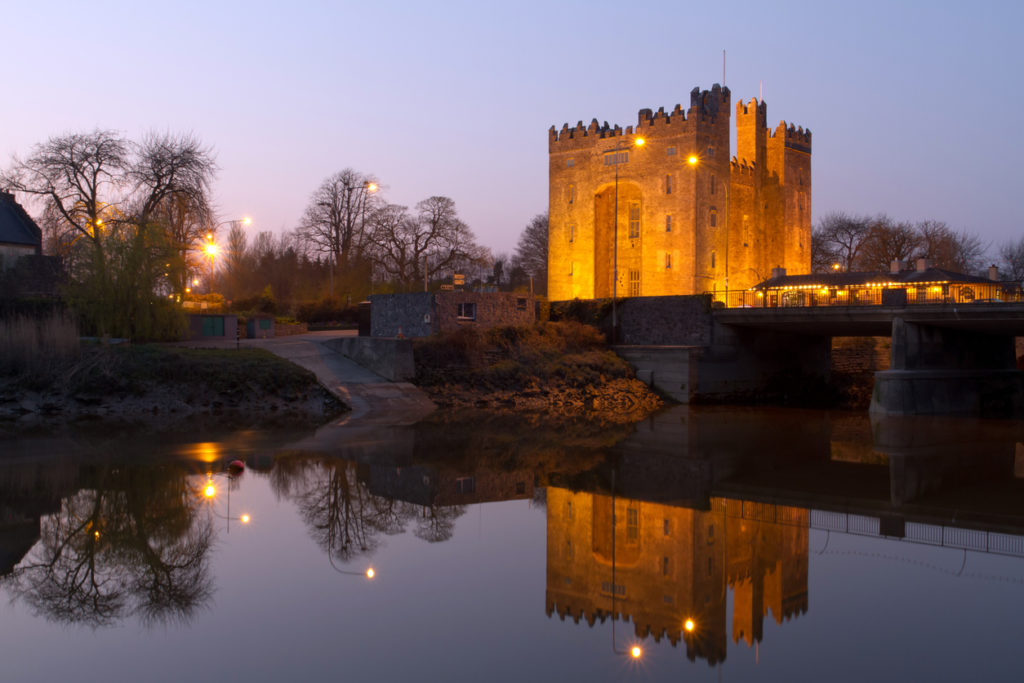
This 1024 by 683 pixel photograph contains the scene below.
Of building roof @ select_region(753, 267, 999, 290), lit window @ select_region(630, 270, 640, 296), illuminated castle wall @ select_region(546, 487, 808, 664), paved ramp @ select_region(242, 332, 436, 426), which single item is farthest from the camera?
lit window @ select_region(630, 270, 640, 296)

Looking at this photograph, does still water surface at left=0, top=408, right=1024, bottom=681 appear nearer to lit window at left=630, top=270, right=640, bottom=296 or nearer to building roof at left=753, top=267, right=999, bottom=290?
building roof at left=753, top=267, right=999, bottom=290

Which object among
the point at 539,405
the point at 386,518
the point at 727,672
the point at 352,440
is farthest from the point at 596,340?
the point at 727,672

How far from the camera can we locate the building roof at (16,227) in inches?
1987

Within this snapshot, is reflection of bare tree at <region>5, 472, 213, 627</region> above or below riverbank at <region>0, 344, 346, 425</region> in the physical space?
below

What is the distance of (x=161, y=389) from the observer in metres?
26.7

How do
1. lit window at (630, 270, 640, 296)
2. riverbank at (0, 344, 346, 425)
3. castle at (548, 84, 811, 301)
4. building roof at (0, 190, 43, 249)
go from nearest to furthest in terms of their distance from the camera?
riverbank at (0, 344, 346, 425) < building roof at (0, 190, 43, 249) < castle at (548, 84, 811, 301) < lit window at (630, 270, 640, 296)

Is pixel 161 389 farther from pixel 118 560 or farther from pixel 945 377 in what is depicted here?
pixel 945 377

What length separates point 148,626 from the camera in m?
8.00

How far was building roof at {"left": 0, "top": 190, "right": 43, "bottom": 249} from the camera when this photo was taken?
5047 cm

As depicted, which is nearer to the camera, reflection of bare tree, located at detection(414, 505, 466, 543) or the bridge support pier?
reflection of bare tree, located at detection(414, 505, 466, 543)

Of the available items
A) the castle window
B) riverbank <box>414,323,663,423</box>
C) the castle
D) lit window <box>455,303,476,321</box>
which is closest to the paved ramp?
riverbank <box>414,323,663,423</box>

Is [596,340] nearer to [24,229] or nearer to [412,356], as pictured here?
[412,356]

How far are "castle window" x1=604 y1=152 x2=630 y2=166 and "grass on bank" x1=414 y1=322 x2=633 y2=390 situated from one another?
1940cm

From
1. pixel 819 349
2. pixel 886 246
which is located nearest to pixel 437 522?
pixel 819 349
